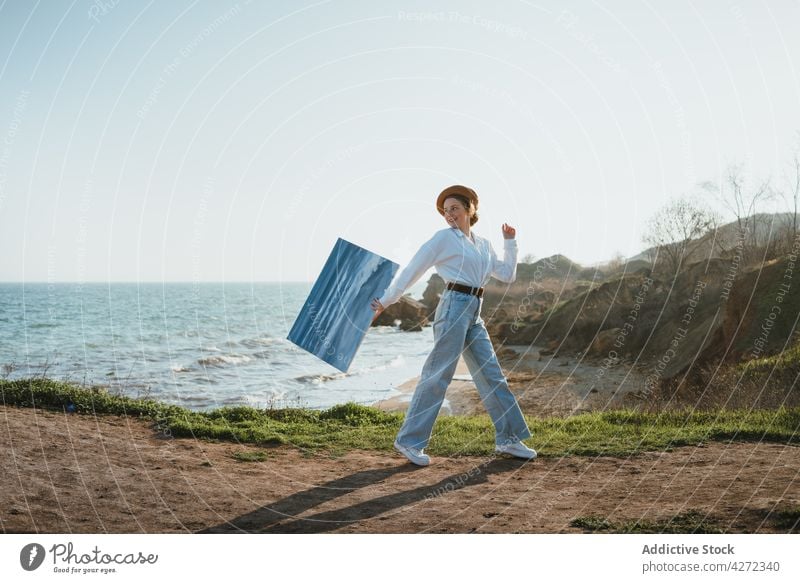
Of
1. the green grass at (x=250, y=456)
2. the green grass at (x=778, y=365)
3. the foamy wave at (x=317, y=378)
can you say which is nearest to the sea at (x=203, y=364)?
the foamy wave at (x=317, y=378)

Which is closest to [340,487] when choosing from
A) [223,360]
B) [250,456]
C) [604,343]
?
[250,456]

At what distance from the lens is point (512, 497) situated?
18.4 ft

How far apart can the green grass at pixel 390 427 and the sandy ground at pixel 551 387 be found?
253 inches

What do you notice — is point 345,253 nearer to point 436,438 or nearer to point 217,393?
point 436,438

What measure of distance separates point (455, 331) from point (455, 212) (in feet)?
4.01

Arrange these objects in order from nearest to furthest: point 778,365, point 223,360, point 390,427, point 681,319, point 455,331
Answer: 1. point 455,331
2. point 390,427
3. point 778,365
4. point 681,319
5. point 223,360

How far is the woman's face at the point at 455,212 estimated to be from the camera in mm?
6879

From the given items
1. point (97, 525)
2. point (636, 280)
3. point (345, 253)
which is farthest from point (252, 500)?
point (636, 280)

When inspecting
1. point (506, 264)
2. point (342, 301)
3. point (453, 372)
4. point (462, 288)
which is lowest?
point (453, 372)

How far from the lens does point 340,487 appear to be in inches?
232

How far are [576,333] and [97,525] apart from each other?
83.3ft

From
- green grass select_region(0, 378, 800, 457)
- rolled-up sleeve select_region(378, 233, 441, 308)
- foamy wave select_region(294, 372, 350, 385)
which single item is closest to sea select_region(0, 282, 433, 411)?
foamy wave select_region(294, 372, 350, 385)

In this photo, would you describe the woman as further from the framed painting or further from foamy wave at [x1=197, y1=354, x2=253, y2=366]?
foamy wave at [x1=197, y1=354, x2=253, y2=366]

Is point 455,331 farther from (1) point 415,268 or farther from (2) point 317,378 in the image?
(2) point 317,378
